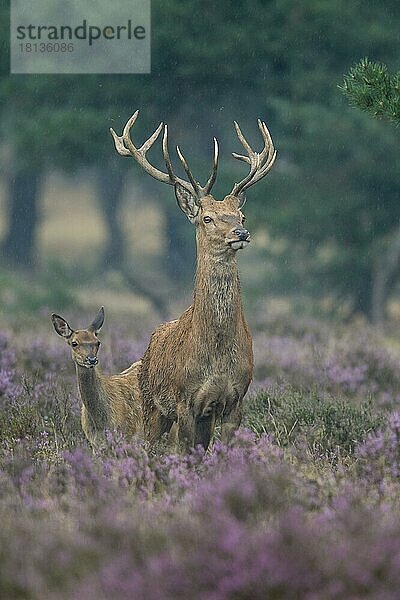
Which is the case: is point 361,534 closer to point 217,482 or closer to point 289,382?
point 217,482

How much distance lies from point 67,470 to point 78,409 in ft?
8.09

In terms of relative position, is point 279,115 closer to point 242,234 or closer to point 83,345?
point 83,345

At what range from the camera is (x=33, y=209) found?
43031 mm

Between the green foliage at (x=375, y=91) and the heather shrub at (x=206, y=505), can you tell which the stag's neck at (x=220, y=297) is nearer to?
the heather shrub at (x=206, y=505)

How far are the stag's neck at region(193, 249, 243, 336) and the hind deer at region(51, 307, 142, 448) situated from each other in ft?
3.48

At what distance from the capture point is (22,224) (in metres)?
43.7

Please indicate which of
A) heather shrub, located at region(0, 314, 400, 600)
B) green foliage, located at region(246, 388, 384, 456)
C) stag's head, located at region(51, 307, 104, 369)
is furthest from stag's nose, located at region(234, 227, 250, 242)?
stag's head, located at region(51, 307, 104, 369)

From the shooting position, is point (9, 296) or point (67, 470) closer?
point (67, 470)

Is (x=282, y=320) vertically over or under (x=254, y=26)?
under

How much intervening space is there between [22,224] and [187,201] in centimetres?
3546

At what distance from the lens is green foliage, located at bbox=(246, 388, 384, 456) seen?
9227mm

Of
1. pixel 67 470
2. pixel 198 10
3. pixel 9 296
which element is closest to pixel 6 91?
pixel 198 10

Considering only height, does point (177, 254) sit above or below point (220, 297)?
below

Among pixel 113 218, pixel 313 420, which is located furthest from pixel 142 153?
pixel 113 218
